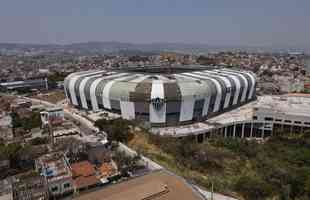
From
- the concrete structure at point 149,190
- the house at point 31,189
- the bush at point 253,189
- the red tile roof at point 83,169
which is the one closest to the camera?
the concrete structure at point 149,190

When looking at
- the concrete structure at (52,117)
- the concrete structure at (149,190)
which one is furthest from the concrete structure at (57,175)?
the concrete structure at (52,117)

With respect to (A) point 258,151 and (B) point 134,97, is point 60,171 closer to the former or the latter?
(B) point 134,97

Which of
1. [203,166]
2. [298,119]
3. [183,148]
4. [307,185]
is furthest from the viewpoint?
[298,119]

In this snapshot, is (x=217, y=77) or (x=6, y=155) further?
(x=217, y=77)

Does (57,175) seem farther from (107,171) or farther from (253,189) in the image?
(253,189)

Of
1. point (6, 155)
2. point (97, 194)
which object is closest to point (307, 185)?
point (97, 194)

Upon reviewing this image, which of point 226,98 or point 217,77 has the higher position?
point 217,77

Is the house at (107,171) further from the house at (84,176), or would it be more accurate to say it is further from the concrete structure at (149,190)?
the concrete structure at (149,190)
